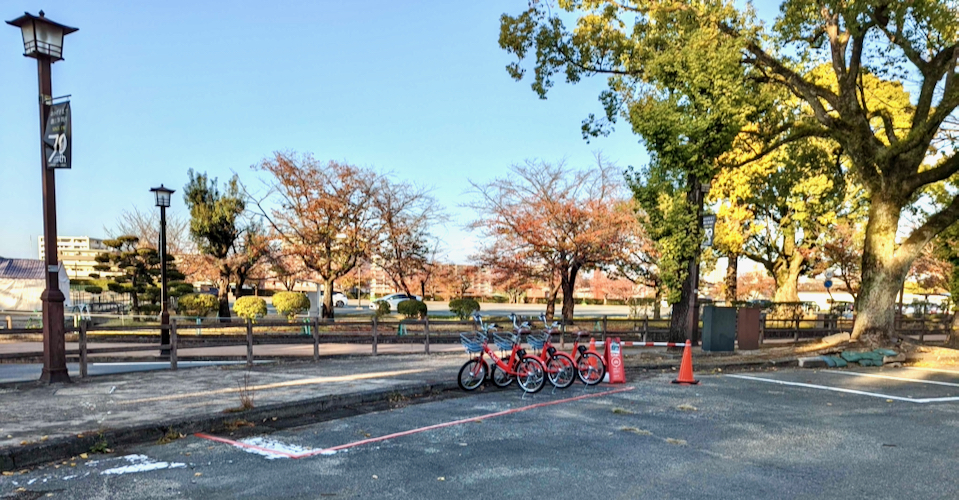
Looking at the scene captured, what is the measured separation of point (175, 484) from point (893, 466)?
6.44 metres

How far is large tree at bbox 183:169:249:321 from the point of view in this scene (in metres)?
29.4

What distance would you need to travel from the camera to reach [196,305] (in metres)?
26.3

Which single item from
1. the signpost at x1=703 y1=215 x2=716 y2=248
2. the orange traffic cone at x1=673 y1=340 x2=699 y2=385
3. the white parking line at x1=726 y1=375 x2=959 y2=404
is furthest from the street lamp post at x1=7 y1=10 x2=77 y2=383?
the signpost at x1=703 y1=215 x2=716 y2=248

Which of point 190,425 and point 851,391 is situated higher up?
point 190,425

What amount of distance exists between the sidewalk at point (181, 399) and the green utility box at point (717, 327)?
8.14 feet

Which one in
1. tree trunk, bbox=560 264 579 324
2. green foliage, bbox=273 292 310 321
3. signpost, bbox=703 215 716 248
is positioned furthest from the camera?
tree trunk, bbox=560 264 579 324

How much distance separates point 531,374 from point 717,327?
7727mm

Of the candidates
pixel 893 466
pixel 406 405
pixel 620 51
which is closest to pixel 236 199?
pixel 620 51

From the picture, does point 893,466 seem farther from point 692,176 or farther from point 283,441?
point 692,176

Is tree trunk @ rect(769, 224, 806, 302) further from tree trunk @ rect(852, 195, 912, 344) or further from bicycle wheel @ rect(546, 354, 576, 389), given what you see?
bicycle wheel @ rect(546, 354, 576, 389)

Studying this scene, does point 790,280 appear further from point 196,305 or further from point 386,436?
point 386,436

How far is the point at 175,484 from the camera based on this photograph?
16.6 feet

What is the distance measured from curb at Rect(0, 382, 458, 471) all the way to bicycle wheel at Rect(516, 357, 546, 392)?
130cm

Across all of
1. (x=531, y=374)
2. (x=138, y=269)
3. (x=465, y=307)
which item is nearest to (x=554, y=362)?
(x=531, y=374)
